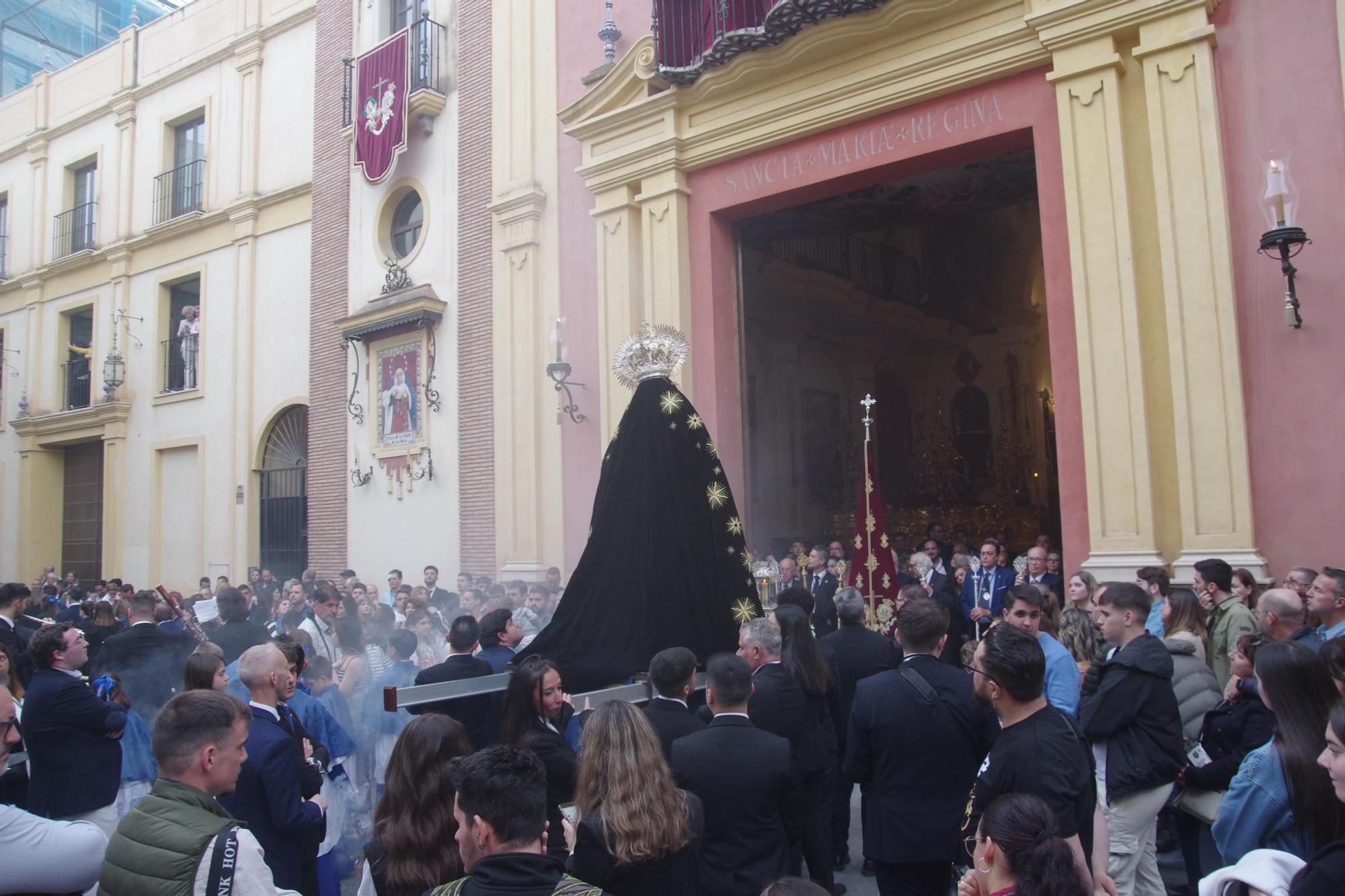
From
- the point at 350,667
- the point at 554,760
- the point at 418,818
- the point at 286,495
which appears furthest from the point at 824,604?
the point at 286,495

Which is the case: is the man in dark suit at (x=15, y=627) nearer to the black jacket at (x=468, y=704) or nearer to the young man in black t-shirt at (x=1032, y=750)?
the black jacket at (x=468, y=704)

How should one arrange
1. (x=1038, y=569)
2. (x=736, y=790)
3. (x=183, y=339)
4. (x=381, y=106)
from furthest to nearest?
(x=183, y=339), (x=381, y=106), (x=1038, y=569), (x=736, y=790)

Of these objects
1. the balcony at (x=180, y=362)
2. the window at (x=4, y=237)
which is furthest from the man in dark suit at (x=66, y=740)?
the window at (x=4, y=237)

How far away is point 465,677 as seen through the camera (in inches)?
215

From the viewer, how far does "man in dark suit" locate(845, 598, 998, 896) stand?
157 inches

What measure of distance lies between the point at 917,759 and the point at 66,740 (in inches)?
154

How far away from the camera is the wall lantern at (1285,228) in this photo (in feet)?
24.9

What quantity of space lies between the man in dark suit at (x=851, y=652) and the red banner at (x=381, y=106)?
11475mm

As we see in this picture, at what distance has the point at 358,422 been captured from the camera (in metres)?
15.6

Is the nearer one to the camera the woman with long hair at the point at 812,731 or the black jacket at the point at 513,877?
the black jacket at the point at 513,877

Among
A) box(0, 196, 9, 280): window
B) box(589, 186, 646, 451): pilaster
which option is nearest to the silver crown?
box(589, 186, 646, 451): pilaster

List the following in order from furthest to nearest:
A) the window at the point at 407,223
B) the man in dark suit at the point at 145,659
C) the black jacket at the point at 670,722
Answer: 1. the window at the point at 407,223
2. the man in dark suit at the point at 145,659
3. the black jacket at the point at 670,722

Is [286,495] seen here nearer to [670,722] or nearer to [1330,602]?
[670,722]

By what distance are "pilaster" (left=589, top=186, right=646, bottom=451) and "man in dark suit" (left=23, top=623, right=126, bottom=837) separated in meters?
7.34
